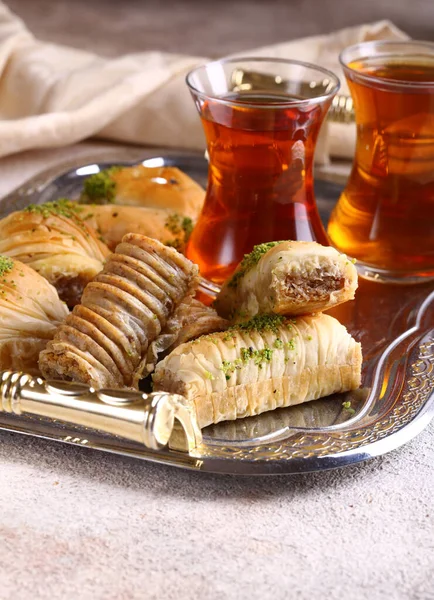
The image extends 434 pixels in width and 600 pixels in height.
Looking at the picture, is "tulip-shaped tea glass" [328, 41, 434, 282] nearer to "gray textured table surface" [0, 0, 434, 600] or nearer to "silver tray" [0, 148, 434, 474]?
"silver tray" [0, 148, 434, 474]

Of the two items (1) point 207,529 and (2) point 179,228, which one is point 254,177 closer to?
(2) point 179,228

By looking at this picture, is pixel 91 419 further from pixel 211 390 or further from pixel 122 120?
pixel 122 120

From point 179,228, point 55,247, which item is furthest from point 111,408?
point 179,228

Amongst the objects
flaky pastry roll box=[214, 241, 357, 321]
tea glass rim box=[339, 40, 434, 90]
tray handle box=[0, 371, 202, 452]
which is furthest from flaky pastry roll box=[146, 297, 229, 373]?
tea glass rim box=[339, 40, 434, 90]

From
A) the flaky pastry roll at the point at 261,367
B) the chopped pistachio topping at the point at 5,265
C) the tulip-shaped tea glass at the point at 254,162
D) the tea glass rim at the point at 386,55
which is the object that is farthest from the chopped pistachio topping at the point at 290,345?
the tea glass rim at the point at 386,55

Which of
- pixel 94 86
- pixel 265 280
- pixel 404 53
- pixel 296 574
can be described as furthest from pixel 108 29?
pixel 296 574
